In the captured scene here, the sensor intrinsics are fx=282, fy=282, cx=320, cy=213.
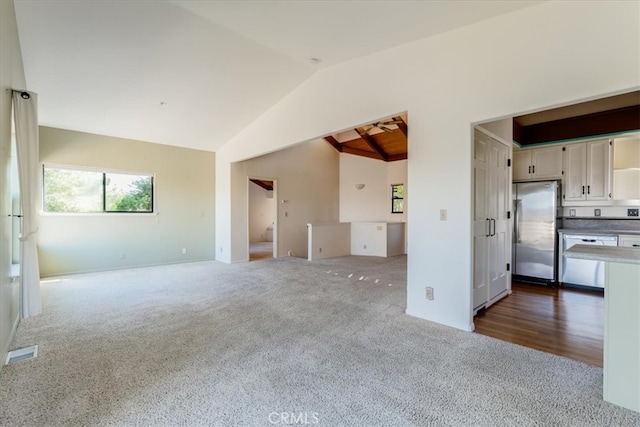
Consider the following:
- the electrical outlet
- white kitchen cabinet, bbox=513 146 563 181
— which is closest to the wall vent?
the electrical outlet

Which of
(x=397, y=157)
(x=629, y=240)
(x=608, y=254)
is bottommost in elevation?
(x=629, y=240)

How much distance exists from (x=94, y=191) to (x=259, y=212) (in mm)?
6719

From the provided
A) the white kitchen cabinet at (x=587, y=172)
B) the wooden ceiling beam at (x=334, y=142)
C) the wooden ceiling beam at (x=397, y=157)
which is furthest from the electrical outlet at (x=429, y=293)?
the wooden ceiling beam at (x=334, y=142)

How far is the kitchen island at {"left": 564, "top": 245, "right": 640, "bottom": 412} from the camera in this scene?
174cm

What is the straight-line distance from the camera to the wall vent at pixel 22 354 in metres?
2.31

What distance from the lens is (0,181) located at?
7.26ft

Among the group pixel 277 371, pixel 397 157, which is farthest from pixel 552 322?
pixel 397 157

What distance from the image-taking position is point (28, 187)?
3012 mm

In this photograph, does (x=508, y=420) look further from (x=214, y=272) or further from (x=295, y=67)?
(x=214, y=272)

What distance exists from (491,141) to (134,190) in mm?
6669

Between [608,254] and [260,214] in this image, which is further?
[260,214]

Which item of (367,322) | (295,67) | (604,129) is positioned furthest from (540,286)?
(295,67)

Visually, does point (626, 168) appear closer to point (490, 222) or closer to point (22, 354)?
point (490, 222)

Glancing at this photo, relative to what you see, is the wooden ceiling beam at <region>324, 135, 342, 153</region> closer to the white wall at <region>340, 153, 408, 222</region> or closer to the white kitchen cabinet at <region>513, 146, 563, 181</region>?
the white wall at <region>340, 153, 408, 222</region>
